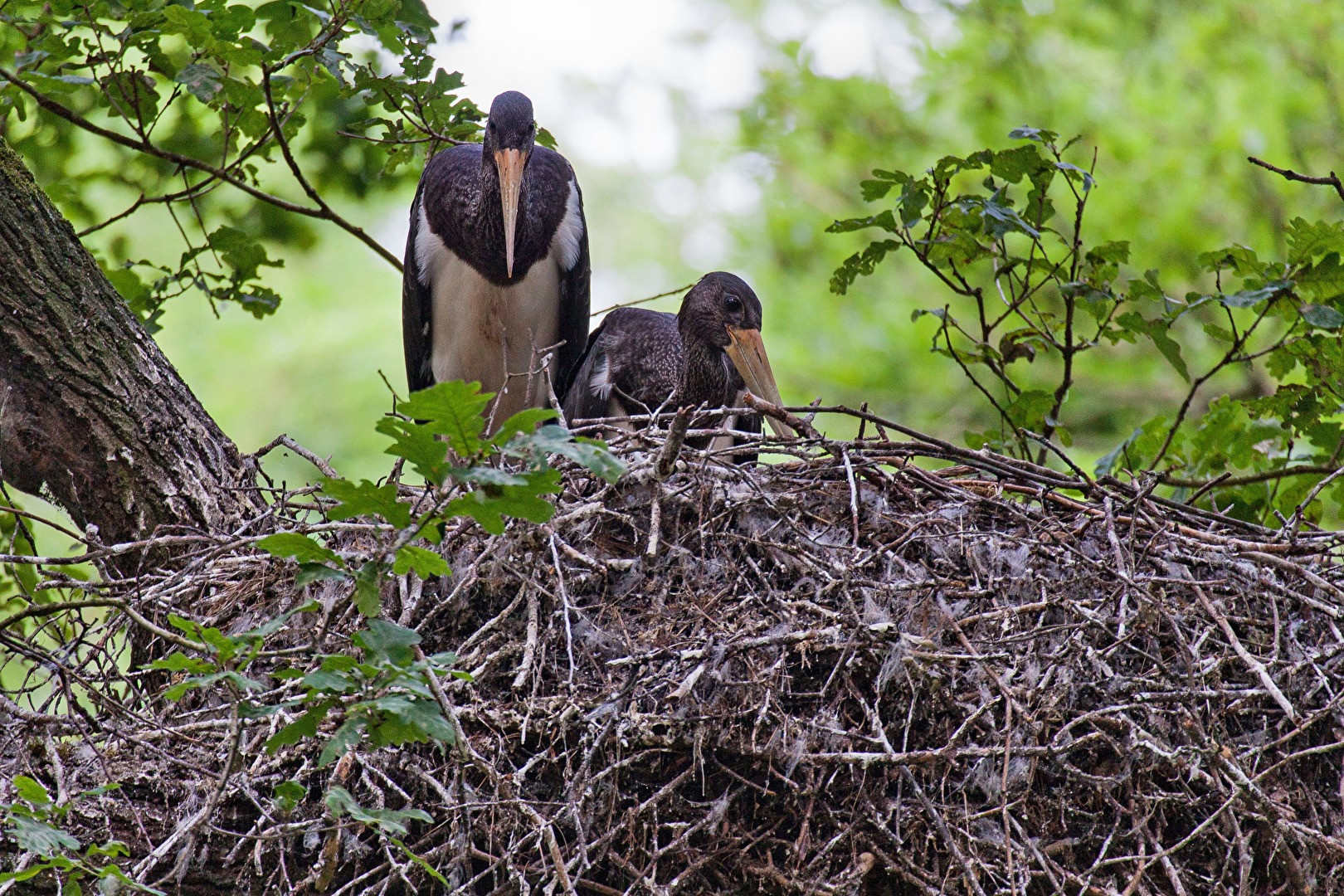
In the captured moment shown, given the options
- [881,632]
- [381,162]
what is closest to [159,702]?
[881,632]

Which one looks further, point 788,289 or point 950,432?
point 788,289

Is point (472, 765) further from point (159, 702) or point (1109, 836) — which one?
point (1109, 836)

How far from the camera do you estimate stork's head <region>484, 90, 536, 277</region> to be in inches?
148

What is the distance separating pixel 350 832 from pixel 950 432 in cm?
470

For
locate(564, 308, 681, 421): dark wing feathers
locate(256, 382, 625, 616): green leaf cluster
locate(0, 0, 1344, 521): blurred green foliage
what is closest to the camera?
locate(256, 382, 625, 616): green leaf cluster

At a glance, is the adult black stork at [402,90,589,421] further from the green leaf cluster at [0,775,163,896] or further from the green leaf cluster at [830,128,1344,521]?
the green leaf cluster at [0,775,163,896]

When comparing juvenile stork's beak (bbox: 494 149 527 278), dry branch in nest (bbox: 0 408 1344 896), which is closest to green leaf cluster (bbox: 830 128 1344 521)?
dry branch in nest (bbox: 0 408 1344 896)

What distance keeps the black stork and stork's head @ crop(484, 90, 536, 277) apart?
0.43 m

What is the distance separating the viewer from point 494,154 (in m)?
3.80

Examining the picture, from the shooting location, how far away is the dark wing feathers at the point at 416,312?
4172mm

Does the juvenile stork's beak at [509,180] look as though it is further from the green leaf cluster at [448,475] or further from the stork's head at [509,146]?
the green leaf cluster at [448,475]

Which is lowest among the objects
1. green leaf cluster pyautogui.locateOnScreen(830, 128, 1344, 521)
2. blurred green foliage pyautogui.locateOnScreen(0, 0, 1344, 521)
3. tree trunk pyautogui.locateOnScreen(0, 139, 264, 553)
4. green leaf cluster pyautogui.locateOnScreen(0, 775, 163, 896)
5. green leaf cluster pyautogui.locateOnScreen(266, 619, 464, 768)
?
green leaf cluster pyautogui.locateOnScreen(0, 775, 163, 896)

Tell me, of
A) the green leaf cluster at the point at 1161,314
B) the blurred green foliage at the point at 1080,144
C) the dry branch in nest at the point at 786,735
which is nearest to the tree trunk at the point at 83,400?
the dry branch in nest at the point at 786,735

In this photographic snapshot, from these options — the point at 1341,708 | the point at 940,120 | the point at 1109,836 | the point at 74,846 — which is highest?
the point at 940,120
